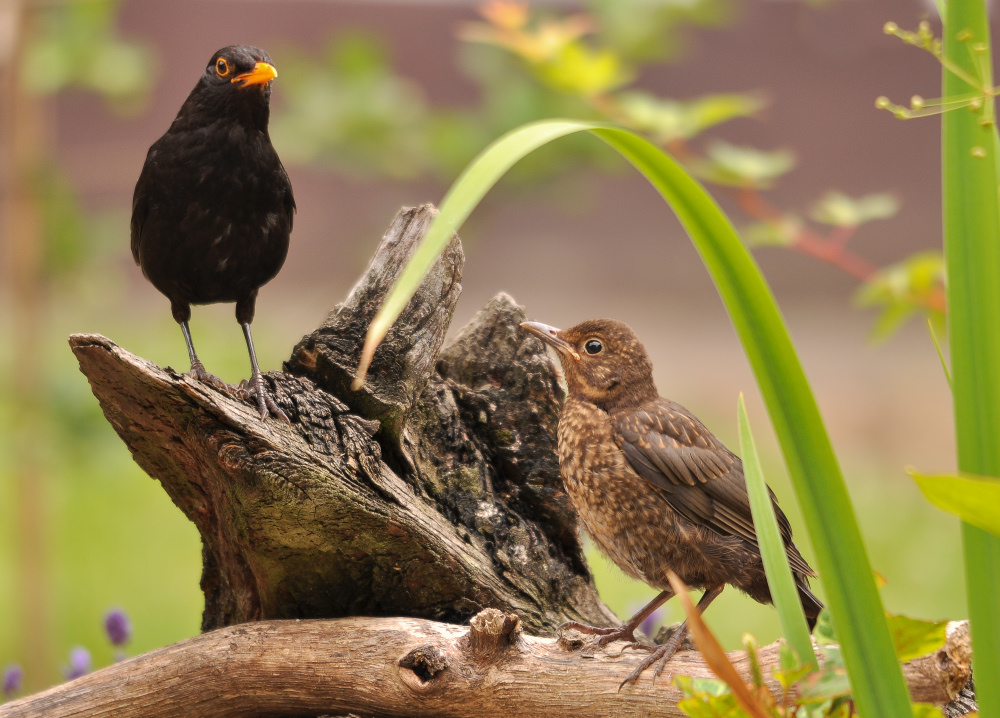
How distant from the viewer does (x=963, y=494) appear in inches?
28.9

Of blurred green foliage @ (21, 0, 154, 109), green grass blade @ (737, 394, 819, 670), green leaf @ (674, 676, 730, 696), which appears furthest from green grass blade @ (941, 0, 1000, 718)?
blurred green foliage @ (21, 0, 154, 109)

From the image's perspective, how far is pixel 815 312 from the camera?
716 centimetres

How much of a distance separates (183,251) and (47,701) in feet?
2.64

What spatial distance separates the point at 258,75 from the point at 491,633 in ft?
3.36

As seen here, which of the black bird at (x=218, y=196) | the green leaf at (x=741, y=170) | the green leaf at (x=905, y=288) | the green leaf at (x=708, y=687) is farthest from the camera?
the green leaf at (x=905, y=288)

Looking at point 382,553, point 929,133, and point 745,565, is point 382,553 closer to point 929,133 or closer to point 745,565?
point 745,565

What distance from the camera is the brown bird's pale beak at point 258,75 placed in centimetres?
161

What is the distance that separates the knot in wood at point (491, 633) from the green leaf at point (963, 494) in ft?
2.76

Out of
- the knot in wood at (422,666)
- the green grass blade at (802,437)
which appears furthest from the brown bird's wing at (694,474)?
the green grass blade at (802,437)

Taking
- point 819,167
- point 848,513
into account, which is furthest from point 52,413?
point 819,167

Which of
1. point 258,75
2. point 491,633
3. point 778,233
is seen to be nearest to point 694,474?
point 491,633

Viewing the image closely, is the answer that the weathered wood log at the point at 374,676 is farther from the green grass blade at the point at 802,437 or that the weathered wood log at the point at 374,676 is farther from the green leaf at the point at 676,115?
the green leaf at the point at 676,115

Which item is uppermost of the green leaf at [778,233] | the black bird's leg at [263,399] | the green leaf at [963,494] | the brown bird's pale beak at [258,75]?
the brown bird's pale beak at [258,75]

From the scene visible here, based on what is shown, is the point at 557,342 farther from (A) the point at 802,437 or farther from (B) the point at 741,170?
(A) the point at 802,437
